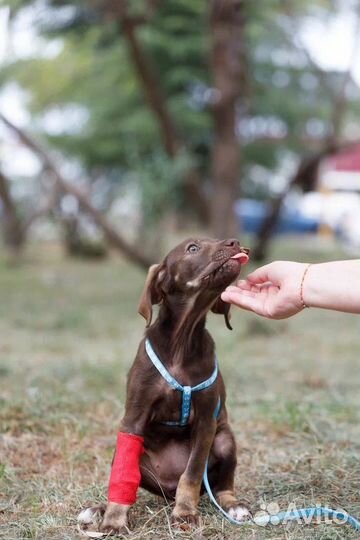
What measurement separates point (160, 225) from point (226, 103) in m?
2.60

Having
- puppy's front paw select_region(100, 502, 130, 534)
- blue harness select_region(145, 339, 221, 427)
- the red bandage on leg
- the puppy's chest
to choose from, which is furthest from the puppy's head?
puppy's front paw select_region(100, 502, 130, 534)

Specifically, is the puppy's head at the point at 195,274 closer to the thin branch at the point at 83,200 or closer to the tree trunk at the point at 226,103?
the thin branch at the point at 83,200

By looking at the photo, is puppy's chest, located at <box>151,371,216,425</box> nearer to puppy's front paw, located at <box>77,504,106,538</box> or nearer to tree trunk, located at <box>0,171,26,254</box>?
puppy's front paw, located at <box>77,504,106,538</box>

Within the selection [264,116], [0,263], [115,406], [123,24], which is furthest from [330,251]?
[115,406]

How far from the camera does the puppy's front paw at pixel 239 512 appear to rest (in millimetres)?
3143

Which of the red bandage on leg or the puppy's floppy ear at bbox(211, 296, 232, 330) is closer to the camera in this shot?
the red bandage on leg

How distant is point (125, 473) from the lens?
9.78ft

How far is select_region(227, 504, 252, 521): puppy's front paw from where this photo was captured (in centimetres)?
314

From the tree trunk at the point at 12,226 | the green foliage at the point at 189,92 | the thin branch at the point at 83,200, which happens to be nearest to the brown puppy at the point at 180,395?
the thin branch at the point at 83,200

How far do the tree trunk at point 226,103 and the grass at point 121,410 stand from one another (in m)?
2.24

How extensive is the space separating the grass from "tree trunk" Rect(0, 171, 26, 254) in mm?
6034

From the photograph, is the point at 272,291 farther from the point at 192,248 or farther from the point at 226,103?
the point at 226,103

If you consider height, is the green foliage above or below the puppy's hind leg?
above

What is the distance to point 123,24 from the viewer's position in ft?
32.3
